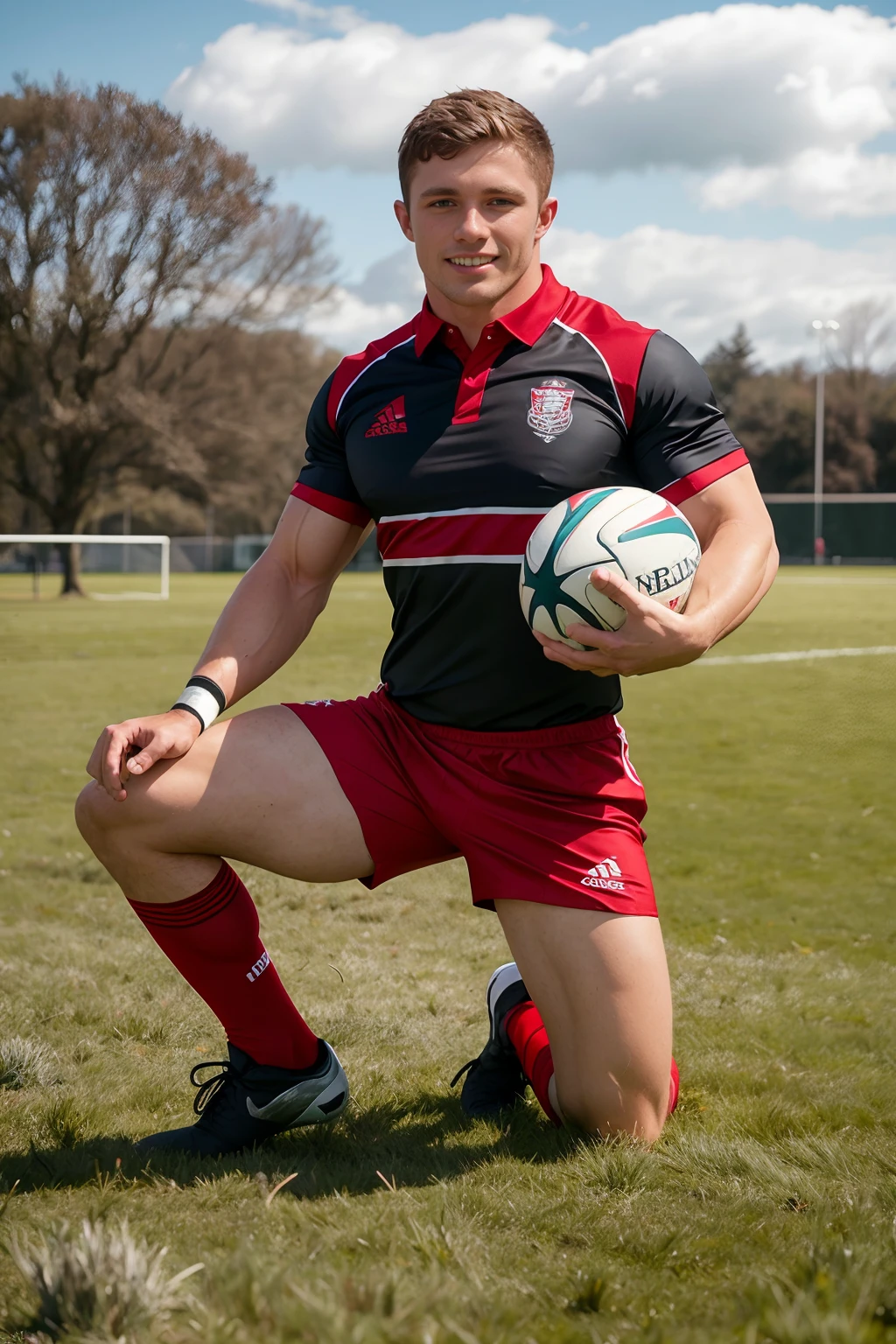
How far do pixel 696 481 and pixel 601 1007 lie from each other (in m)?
1.22

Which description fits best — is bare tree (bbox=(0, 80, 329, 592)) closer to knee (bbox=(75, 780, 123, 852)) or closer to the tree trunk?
the tree trunk

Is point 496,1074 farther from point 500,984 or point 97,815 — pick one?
point 97,815

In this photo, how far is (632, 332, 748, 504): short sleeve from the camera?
298 cm

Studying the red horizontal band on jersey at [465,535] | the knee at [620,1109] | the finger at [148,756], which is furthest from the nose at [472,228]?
the knee at [620,1109]

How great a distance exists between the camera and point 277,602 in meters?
3.35

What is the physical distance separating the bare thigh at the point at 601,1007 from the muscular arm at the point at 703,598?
1.94 ft

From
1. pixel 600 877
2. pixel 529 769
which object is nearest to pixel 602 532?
pixel 529 769

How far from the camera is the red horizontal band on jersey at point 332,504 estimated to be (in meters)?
3.37

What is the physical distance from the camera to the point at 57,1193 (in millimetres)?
2535

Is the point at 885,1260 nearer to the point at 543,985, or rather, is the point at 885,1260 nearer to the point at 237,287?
the point at 543,985

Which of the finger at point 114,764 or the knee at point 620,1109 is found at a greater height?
the finger at point 114,764

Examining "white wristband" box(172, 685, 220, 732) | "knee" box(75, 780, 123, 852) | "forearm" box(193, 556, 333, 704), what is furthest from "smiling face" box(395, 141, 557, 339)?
"knee" box(75, 780, 123, 852)

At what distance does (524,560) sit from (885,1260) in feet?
5.01

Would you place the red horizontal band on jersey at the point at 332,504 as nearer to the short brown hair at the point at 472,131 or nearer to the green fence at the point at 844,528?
the short brown hair at the point at 472,131
